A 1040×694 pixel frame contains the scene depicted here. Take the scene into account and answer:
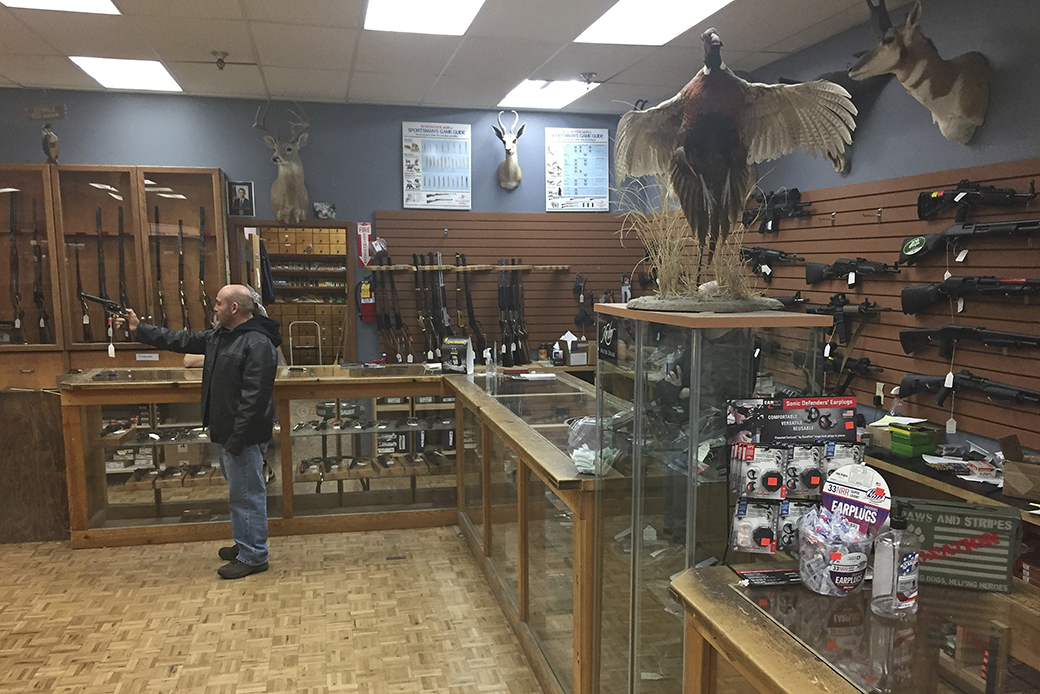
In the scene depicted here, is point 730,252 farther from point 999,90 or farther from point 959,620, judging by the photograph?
point 999,90

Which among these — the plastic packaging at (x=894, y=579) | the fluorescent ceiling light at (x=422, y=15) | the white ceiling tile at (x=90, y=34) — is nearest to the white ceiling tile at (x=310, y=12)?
the fluorescent ceiling light at (x=422, y=15)

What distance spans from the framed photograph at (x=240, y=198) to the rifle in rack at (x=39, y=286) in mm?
1418

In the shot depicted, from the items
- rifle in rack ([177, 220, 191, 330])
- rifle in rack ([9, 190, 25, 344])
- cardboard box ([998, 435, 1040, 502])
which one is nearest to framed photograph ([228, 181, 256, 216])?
rifle in rack ([177, 220, 191, 330])

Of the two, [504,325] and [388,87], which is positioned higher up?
[388,87]

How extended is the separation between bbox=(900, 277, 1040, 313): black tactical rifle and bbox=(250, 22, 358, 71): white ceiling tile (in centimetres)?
345

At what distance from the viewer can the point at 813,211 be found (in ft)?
14.2

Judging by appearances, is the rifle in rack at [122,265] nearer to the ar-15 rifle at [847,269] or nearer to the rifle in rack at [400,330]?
the rifle in rack at [400,330]

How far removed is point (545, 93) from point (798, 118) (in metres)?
4.17

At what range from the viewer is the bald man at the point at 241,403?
3564 millimetres

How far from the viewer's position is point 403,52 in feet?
15.0

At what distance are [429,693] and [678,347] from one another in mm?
1775

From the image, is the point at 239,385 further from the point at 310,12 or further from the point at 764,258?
the point at 764,258

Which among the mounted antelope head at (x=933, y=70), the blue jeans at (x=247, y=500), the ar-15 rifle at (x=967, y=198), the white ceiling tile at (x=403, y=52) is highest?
the white ceiling tile at (x=403, y=52)

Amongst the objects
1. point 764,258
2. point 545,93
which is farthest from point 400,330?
point 764,258
